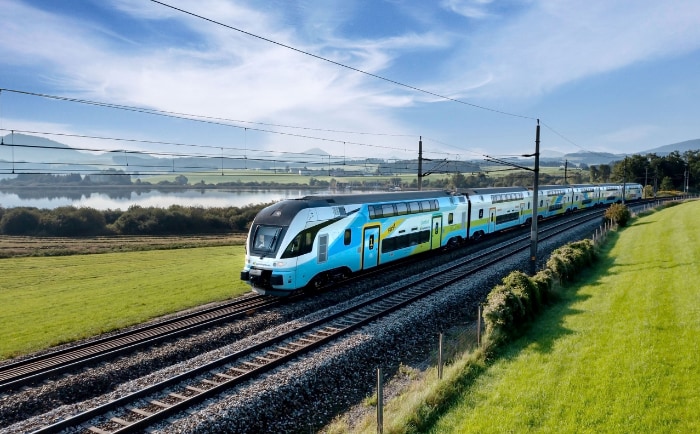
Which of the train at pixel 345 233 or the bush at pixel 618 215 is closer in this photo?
the train at pixel 345 233

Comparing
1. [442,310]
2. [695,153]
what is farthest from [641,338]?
[695,153]

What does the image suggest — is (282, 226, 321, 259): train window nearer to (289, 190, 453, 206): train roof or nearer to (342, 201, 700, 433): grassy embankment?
(289, 190, 453, 206): train roof

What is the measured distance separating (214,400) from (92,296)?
→ 14845mm

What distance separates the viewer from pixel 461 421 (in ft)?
30.2

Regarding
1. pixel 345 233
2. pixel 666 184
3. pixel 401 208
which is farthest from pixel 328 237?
pixel 666 184

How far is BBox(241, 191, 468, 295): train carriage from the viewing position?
18.8m

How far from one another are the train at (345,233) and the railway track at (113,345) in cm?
186

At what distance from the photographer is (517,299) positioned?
14672mm

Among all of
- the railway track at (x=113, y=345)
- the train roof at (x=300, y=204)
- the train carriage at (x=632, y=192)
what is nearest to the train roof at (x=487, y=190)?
the train roof at (x=300, y=204)

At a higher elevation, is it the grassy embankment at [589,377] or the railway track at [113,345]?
the grassy embankment at [589,377]

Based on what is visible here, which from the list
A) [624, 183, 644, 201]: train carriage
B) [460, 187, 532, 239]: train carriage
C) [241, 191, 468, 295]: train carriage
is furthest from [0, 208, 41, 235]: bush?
[624, 183, 644, 201]: train carriage

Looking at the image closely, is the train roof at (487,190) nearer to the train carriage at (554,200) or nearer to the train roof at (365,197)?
the train roof at (365,197)

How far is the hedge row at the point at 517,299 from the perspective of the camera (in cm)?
1391

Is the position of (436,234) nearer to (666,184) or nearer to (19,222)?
(19,222)
